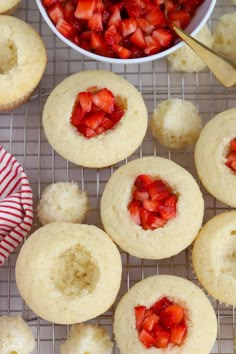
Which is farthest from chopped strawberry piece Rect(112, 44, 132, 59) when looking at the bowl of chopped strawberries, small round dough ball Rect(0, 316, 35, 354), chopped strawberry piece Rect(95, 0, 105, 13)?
small round dough ball Rect(0, 316, 35, 354)

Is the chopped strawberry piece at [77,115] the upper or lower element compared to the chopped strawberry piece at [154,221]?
upper

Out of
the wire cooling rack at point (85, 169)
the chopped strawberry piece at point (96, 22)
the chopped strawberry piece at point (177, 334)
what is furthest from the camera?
the wire cooling rack at point (85, 169)

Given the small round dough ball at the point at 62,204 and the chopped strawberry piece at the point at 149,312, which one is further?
the small round dough ball at the point at 62,204

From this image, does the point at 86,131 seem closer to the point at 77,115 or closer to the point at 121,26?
the point at 77,115

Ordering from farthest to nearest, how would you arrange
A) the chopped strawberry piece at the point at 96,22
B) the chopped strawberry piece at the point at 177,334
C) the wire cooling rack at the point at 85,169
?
the wire cooling rack at the point at 85,169 < the chopped strawberry piece at the point at 96,22 < the chopped strawberry piece at the point at 177,334

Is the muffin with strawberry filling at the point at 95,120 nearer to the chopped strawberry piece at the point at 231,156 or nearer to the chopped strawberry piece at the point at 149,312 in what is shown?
the chopped strawberry piece at the point at 231,156

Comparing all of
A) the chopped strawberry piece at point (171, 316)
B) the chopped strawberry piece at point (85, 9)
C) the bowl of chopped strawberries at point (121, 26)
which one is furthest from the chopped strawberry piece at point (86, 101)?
the chopped strawberry piece at point (171, 316)

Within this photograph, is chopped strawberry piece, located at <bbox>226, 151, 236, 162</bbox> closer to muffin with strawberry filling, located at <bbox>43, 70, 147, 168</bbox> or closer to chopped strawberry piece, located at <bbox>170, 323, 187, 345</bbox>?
muffin with strawberry filling, located at <bbox>43, 70, 147, 168</bbox>
